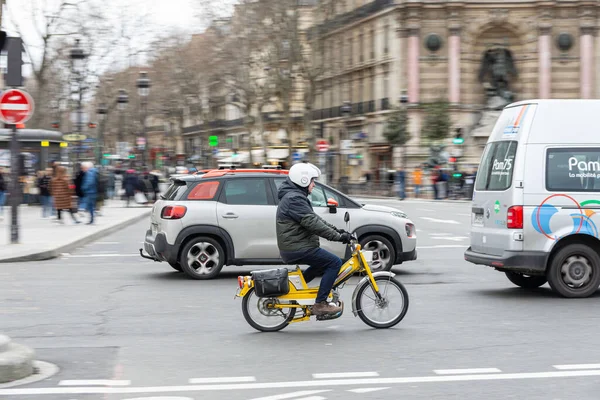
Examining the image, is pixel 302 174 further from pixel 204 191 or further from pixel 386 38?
pixel 386 38

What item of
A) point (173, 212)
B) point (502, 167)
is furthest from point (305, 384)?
point (173, 212)

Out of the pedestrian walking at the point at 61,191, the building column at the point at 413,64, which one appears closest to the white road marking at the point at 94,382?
the pedestrian walking at the point at 61,191

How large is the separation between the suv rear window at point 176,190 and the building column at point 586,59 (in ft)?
182

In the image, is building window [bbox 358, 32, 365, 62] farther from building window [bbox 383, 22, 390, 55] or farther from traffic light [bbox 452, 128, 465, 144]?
traffic light [bbox 452, 128, 465, 144]

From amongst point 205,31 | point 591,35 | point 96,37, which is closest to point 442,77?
point 591,35

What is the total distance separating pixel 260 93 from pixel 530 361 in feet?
204

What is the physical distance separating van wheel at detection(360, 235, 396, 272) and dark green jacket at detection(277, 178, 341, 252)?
542 cm

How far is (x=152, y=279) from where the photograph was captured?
15172mm

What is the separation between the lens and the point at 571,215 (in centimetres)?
1220

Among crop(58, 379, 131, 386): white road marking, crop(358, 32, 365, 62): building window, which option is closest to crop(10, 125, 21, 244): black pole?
crop(58, 379, 131, 386): white road marking

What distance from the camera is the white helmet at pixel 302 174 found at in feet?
31.7

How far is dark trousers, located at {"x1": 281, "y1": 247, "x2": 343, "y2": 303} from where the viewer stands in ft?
32.2

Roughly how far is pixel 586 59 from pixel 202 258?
56794 mm

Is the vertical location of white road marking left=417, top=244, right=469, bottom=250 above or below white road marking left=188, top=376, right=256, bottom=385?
Answer: above
